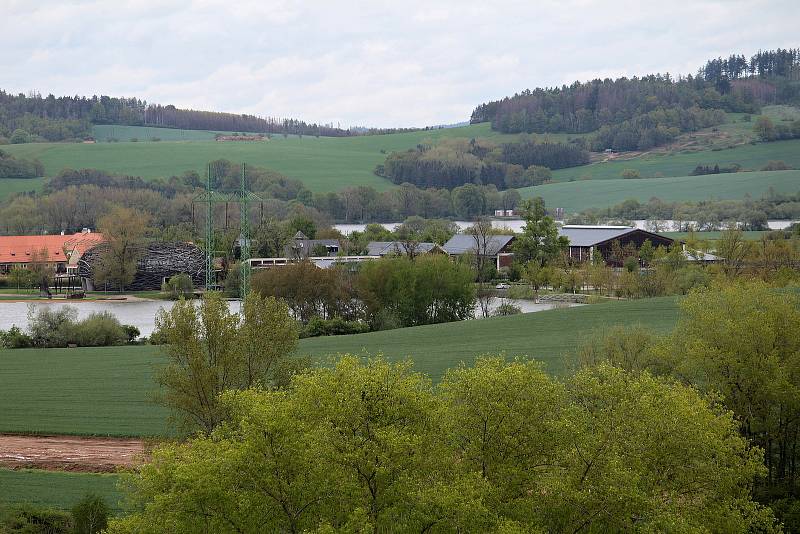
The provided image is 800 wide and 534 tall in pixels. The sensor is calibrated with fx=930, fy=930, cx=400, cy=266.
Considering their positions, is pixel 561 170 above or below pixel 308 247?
above

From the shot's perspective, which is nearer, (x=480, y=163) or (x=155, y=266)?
(x=155, y=266)

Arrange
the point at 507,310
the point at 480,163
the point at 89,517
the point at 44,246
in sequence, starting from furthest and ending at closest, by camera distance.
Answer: the point at 480,163, the point at 44,246, the point at 507,310, the point at 89,517

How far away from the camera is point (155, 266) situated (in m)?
86.7

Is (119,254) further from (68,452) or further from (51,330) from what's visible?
(68,452)

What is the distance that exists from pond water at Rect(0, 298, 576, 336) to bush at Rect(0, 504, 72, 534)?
112 ft

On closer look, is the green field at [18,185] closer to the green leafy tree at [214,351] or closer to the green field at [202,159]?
the green field at [202,159]

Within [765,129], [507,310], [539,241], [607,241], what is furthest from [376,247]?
[765,129]

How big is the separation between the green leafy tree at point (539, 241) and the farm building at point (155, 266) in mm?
29458

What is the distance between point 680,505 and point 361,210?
126 m

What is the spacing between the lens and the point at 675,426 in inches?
757

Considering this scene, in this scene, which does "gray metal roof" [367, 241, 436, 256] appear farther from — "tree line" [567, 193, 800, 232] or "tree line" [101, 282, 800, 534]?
"tree line" [101, 282, 800, 534]

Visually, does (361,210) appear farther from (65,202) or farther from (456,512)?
(456,512)

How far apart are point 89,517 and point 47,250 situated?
74.4 m

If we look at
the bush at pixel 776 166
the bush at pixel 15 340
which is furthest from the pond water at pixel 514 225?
the bush at pixel 15 340
